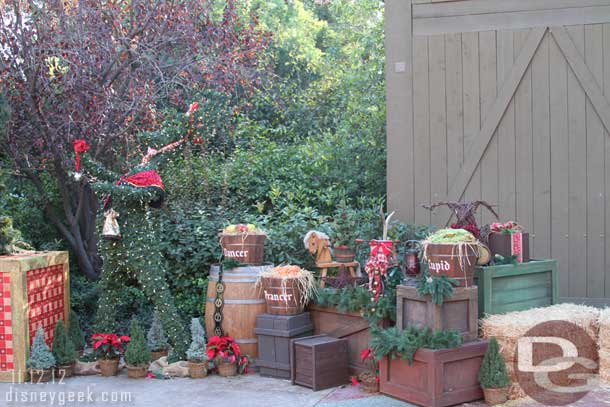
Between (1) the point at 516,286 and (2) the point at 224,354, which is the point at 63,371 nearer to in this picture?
(2) the point at 224,354

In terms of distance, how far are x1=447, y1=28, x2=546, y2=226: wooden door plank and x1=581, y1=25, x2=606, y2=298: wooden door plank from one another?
1.90ft

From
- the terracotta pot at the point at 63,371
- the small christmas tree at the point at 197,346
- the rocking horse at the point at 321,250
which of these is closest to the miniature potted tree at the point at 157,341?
the small christmas tree at the point at 197,346

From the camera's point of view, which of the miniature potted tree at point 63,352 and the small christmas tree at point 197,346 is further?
the miniature potted tree at point 63,352

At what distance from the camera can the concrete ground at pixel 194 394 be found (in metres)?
5.56

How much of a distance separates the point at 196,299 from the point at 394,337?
328 cm

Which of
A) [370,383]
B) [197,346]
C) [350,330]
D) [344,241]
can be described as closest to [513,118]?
[344,241]

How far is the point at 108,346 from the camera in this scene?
6.60m

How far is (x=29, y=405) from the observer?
564cm

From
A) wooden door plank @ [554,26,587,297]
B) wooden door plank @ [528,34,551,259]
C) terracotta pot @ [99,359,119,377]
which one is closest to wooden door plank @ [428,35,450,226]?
wooden door plank @ [528,34,551,259]

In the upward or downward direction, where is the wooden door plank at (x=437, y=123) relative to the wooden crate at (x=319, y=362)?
upward

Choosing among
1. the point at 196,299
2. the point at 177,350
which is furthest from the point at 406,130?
the point at 177,350

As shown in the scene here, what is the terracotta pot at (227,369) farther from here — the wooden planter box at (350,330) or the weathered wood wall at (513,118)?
the weathered wood wall at (513,118)

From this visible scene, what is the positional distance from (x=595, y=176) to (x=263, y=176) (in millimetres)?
4280

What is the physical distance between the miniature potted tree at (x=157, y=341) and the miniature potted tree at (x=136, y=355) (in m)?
0.42
